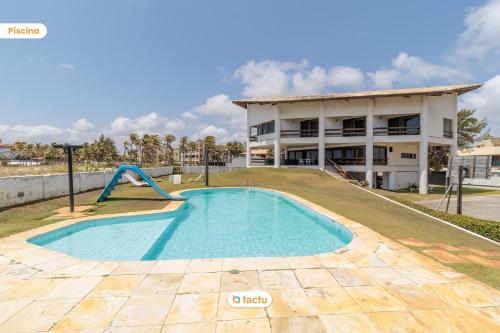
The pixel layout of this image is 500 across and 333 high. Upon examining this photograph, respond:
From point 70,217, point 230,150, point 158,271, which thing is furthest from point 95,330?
point 230,150

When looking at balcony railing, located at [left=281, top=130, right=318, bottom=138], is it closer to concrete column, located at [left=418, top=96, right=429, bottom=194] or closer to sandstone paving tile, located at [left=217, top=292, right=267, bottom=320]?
concrete column, located at [left=418, top=96, right=429, bottom=194]

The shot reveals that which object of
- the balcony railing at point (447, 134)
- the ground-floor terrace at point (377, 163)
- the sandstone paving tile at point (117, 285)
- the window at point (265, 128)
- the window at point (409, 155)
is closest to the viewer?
the sandstone paving tile at point (117, 285)

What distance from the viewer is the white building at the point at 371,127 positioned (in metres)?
26.1

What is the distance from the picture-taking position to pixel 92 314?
355cm

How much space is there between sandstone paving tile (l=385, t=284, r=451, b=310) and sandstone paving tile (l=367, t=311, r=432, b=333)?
1.04 feet

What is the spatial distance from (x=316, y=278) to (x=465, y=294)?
2.45m

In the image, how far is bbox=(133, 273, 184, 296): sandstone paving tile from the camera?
4.12 m

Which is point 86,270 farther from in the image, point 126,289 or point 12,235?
point 12,235

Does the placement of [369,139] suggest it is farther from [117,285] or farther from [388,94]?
[117,285]

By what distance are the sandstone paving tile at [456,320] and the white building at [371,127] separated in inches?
974

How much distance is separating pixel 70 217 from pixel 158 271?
23.3 feet

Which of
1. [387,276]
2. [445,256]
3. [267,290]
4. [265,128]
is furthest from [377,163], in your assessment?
[267,290]

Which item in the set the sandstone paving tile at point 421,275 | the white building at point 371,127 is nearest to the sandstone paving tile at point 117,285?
the sandstone paving tile at point 421,275

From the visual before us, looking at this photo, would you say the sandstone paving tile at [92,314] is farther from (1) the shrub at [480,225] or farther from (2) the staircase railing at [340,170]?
(2) the staircase railing at [340,170]
